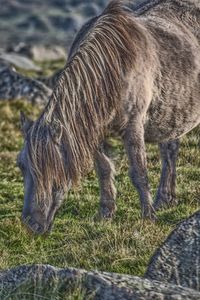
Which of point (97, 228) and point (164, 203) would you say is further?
point (164, 203)

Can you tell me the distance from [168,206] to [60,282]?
6382mm

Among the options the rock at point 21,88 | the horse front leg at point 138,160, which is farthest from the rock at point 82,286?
the rock at point 21,88

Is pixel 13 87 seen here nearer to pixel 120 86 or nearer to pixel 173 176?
pixel 173 176

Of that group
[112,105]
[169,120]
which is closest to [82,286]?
[112,105]

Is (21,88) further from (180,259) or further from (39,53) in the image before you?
(39,53)

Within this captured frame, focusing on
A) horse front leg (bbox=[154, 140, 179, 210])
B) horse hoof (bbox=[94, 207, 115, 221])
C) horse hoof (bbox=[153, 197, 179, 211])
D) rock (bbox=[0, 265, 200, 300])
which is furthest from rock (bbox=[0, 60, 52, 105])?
rock (bbox=[0, 265, 200, 300])

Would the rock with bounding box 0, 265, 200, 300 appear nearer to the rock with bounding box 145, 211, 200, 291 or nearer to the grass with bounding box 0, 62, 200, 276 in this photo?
the rock with bounding box 145, 211, 200, 291

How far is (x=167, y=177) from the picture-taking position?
1304cm

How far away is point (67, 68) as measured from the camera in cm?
1009

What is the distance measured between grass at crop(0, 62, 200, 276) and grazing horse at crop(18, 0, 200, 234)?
371mm

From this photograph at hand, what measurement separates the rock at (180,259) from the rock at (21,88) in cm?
2023

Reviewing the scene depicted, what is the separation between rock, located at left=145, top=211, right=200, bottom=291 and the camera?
6.48 metres

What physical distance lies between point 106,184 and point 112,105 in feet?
4.97

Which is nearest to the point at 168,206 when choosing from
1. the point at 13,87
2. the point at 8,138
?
the point at 8,138
